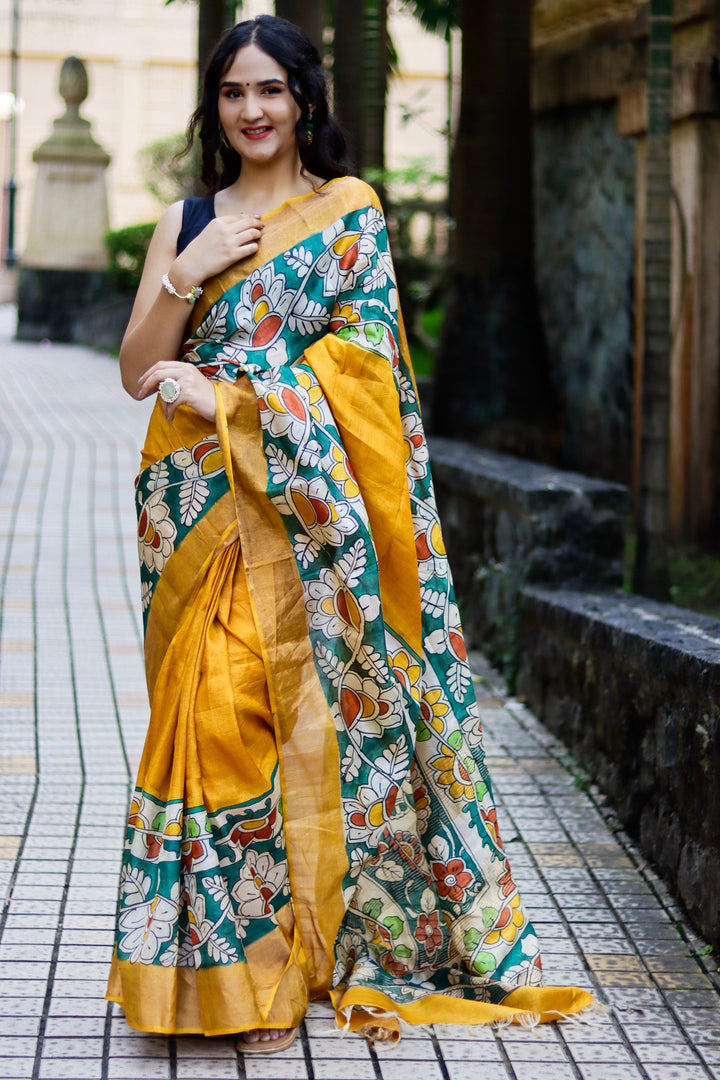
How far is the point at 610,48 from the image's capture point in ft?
28.2

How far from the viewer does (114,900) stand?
3.92 metres

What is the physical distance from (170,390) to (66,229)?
20.0 metres

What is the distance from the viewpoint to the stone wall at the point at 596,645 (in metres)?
3.87

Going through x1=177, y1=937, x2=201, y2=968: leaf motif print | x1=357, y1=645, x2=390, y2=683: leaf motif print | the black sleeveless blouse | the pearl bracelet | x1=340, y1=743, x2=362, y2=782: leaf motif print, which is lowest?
A: x1=177, y1=937, x2=201, y2=968: leaf motif print

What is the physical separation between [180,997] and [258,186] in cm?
167

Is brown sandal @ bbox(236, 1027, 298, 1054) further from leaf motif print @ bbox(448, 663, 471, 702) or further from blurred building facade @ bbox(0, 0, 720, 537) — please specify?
blurred building facade @ bbox(0, 0, 720, 537)

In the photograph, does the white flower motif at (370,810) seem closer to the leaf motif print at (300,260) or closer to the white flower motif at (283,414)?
the white flower motif at (283,414)

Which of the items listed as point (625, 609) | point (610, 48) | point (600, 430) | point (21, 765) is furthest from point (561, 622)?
point (610, 48)

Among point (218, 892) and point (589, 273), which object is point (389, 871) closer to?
point (218, 892)

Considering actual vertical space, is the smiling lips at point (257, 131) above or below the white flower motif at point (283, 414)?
above

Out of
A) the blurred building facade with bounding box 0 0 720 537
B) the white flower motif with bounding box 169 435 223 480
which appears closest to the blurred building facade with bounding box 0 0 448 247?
the blurred building facade with bounding box 0 0 720 537

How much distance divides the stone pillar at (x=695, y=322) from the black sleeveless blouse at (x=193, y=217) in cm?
439

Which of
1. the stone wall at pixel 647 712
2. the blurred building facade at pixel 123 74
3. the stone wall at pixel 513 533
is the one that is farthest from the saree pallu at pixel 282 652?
the blurred building facade at pixel 123 74

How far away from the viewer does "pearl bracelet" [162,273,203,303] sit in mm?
3131
